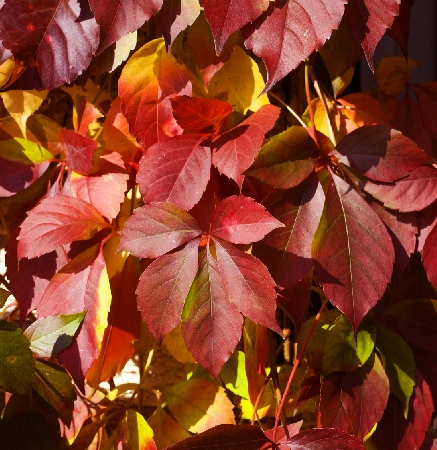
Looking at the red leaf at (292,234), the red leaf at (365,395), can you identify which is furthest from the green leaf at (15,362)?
the red leaf at (365,395)

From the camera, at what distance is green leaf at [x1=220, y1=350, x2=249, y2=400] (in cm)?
88

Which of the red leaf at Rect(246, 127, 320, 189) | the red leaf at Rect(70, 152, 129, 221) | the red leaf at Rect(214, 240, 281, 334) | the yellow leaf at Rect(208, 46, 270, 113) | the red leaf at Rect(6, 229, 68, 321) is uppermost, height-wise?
the yellow leaf at Rect(208, 46, 270, 113)

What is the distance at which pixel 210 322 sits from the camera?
616 millimetres

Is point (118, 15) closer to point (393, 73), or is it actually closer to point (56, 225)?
point (56, 225)

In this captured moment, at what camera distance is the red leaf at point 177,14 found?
659 millimetres

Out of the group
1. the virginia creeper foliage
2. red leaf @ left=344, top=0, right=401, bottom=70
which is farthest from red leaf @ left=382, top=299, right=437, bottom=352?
red leaf @ left=344, top=0, right=401, bottom=70

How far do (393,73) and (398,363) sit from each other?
1.39 ft

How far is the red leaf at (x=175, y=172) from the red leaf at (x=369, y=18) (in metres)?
0.20

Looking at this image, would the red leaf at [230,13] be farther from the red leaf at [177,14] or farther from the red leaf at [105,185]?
the red leaf at [105,185]

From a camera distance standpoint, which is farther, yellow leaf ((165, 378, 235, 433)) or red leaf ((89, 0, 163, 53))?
yellow leaf ((165, 378, 235, 433))

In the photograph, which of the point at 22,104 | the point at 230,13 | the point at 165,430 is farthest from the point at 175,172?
the point at 165,430

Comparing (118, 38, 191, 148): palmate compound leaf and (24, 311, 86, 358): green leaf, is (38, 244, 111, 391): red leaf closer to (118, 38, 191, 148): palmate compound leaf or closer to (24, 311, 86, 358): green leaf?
(24, 311, 86, 358): green leaf

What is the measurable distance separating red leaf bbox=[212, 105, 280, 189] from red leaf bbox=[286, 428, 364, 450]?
0.28m

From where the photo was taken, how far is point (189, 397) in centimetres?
85
